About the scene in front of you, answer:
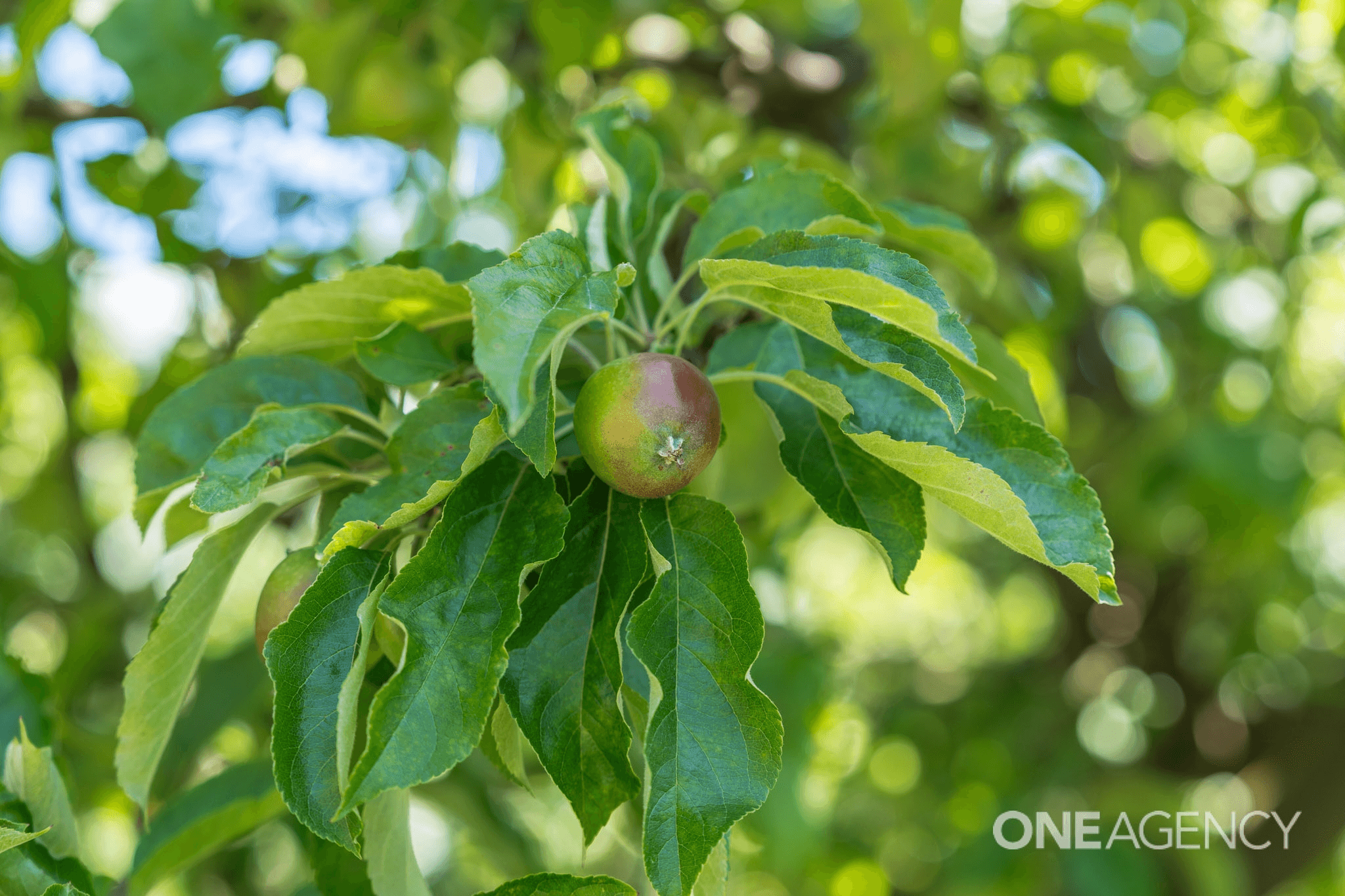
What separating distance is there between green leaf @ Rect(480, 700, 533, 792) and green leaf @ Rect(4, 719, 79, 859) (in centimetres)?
45

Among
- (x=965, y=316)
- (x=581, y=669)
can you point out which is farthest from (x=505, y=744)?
(x=965, y=316)

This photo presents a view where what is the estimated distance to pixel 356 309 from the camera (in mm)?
985

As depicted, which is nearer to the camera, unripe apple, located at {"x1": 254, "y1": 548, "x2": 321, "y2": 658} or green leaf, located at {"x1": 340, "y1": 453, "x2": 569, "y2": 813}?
green leaf, located at {"x1": 340, "y1": 453, "x2": 569, "y2": 813}

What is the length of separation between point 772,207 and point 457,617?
0.50 meters

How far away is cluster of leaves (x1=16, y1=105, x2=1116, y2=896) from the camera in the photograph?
721 mm

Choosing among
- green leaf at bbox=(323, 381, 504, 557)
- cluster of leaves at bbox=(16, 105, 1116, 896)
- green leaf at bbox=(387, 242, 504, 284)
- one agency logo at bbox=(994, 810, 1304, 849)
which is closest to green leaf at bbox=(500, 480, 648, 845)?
cluster of leaves at bbox=(16, 105, 1116, 896)

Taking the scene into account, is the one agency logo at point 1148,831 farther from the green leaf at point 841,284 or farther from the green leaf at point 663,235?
the green leaf at point 841,284

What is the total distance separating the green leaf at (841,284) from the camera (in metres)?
0.70

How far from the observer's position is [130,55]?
56.8 inches

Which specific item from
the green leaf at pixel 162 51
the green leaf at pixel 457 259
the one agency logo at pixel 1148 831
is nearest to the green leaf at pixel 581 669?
the green leaf at pixel 457 259

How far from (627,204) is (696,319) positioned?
0.45 feet

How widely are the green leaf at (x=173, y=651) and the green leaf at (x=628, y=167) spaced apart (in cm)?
45

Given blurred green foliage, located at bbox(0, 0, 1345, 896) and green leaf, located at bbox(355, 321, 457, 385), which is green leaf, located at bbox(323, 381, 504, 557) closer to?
green leaf, located at bbox(355, 321, 457, 385)

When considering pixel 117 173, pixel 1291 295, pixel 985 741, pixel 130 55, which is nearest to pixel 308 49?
pixel 130 55
